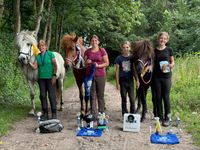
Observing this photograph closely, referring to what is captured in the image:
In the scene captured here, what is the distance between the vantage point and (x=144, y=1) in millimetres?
37375

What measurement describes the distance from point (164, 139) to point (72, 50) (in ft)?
12.6

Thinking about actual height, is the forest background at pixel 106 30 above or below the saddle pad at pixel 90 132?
above

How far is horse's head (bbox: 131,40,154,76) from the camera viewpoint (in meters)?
9.05

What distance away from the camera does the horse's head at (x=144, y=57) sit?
905 cm

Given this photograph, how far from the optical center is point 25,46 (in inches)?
375

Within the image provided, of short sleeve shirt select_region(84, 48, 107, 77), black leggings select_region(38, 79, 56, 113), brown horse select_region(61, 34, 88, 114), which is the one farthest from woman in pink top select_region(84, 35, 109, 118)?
black leggings select_region(38, 79, 56, 113)

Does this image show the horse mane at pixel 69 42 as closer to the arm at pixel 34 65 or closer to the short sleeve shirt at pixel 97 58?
the arm at pixel 34 65

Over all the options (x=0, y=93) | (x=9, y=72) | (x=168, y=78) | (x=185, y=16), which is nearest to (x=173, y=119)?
(x=168, y=78)

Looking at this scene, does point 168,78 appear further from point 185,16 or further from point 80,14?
point 185,16

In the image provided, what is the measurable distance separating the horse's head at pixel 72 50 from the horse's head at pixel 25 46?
2.88 feet

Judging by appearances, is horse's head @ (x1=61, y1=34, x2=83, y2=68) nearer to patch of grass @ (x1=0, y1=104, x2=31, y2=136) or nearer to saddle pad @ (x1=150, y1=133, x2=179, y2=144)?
patch of grass @ (x1=0, y1=104, x2=31, y2=136)

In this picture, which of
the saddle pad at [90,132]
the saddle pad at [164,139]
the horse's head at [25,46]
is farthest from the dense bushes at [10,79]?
the saddle pad at [164,139]

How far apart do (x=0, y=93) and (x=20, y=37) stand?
3.50m

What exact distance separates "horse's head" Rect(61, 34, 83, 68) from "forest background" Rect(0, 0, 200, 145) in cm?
200
